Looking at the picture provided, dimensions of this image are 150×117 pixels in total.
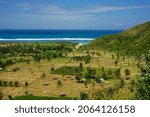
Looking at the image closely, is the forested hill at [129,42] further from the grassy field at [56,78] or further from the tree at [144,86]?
the tree at [144,86]

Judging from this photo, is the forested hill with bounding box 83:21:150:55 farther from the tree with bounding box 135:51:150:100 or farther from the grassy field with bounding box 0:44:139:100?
the tree with bounding box 135:51:150:100

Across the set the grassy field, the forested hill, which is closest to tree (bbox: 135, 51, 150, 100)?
the grassy field

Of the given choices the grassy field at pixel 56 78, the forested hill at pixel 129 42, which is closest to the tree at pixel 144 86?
the grassy field at pixel 56 78

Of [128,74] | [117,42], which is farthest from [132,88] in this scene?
[117,42]

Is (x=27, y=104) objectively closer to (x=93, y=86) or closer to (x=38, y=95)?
(x=38, y=95)

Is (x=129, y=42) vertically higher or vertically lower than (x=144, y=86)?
higher

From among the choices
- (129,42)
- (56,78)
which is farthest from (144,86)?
(129,42)

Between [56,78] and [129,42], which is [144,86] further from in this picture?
[129,42]
